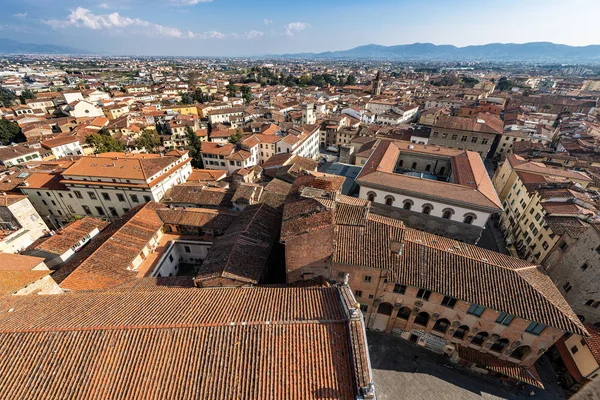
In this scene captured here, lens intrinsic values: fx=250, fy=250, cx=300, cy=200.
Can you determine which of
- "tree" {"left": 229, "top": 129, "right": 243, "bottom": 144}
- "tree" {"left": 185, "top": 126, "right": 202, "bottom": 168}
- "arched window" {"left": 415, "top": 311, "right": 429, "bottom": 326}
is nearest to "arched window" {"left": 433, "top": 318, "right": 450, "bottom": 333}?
"arched window" {"left": 415, "top": 311, "right": 429, "bottom": 326}

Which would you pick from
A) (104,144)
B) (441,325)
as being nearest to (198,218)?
(441,325)

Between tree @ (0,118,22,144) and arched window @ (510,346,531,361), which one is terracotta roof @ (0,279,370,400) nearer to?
arched window @ (510,346,531,361)

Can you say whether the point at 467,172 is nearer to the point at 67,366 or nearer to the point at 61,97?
the point at 67,366

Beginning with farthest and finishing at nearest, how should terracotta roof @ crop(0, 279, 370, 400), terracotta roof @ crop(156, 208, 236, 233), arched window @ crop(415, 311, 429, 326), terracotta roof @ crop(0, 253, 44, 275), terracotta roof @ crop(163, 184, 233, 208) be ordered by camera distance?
1. terracotta roof @ crop(163, 184, 233, 208)
2. terracotta roof @ crop(156, 208, 236, 233)
3. arched window @ crop(415, 311, 429, 326)
4. terracotta roof @ crop(0, 253, 44, 275)
5. terracotta roof @ crop(0, 279, 370, 400)

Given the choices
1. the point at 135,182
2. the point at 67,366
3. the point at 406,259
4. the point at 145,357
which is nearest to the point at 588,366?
the point at 406,259

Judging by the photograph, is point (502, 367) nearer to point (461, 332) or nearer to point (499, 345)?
point (499, 345)

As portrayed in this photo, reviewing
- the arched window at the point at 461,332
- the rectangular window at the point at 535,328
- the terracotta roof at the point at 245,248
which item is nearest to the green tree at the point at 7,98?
the terracotta roof at the point at 245,248
